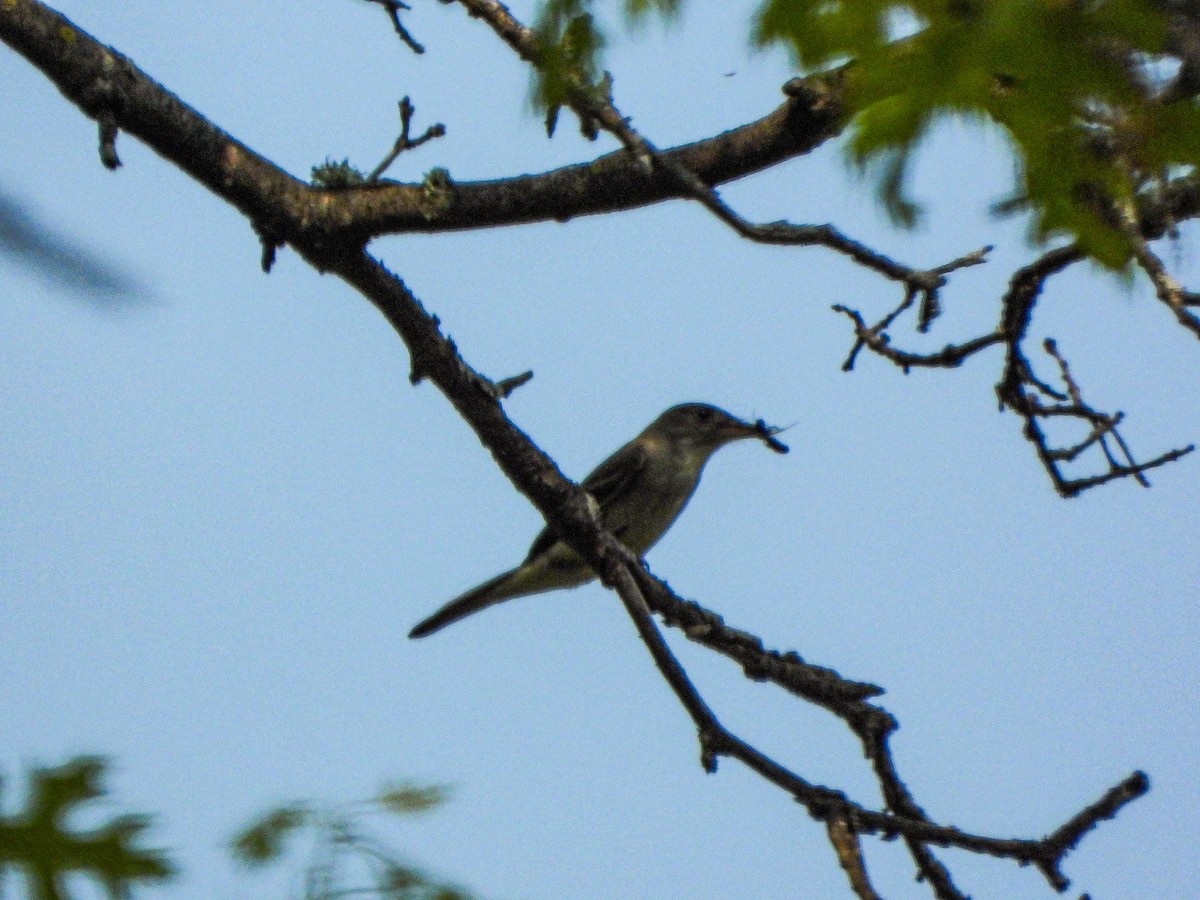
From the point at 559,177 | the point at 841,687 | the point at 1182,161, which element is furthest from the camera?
the point at 559,177

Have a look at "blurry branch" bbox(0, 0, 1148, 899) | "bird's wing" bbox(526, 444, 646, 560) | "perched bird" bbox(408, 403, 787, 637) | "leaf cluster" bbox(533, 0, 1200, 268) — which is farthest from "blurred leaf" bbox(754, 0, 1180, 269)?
"bird's wing" bbox(526, 444, 646, 560)

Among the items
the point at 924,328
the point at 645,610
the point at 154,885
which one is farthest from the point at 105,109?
the point at 154,885

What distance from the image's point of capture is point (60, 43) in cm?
505

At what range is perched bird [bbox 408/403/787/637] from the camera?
952cm

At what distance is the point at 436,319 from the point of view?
554 centimetres

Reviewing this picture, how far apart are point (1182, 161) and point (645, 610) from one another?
3285mm

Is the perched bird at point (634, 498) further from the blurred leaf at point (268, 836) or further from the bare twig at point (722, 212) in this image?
the blurred leaf at point (268, 836)

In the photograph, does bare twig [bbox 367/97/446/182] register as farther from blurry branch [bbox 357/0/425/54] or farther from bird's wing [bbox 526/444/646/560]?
bird's wing [bbox 526/444/646/560]

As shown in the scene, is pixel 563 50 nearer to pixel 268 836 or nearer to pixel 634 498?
pixel 268 836

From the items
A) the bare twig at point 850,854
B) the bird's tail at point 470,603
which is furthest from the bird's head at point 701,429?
the bare twig at point 850,854

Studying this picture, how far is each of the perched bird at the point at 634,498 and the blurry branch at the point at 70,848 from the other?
7837 millimetres

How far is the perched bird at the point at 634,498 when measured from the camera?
9.52 m

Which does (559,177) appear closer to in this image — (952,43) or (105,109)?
(105,109)

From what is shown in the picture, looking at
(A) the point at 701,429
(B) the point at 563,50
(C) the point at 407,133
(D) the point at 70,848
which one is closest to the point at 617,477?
(A) the point at 701,429
